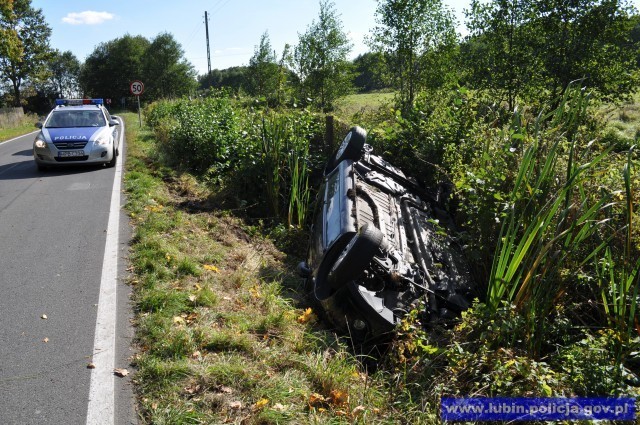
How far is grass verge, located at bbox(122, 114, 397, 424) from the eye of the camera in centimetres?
313

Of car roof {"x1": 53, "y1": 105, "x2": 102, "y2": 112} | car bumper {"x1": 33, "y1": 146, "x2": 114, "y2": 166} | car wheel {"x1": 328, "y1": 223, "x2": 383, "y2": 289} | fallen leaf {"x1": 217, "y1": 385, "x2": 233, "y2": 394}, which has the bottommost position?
fallen leaf {"x1": 217, "y1": 385, "x2": 233, "y2": 394}

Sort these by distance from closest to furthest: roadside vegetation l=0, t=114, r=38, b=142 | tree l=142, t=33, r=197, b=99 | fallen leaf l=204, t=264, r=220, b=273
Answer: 1. fallen leaf l=204, t=264, r=220, b=273
2. roadside vegetation l=0, t=114, r=38, b=142
3. tree l=142, t=33, r=197, b=99

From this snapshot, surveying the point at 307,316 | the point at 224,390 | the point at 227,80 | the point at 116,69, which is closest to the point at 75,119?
the point at 307,316

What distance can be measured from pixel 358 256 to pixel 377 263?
0.36 metres

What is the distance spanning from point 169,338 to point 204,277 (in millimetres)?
1435

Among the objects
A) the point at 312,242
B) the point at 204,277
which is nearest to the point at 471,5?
the point at 312,242

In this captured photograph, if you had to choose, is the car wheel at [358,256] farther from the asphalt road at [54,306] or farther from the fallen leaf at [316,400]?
the asphalt road at [54,306]

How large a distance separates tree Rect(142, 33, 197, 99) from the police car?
188 feet

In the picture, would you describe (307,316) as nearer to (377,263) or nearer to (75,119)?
(377,263)

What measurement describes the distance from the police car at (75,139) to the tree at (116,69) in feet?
220

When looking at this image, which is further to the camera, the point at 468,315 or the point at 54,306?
the point at 54,306

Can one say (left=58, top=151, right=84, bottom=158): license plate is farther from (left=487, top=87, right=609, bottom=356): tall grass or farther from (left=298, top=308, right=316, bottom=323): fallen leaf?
(left=487, top=87, right=609, bottom=356): tall grass

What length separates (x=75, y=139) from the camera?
11617 millimetres

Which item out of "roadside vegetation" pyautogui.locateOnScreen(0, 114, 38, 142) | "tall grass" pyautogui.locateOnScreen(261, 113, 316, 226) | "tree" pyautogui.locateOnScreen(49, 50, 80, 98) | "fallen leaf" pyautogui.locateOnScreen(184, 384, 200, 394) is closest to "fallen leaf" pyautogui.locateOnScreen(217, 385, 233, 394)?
"fallen leaf" pyautogui.locateOnScreen(184, 384, 200, 394)
